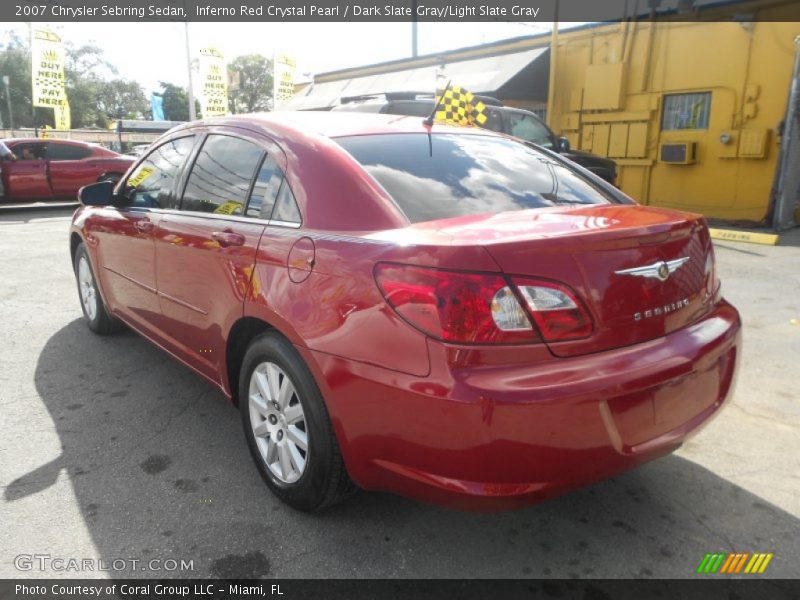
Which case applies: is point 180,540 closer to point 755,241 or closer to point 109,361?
point 109,361

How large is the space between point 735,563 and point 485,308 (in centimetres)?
133

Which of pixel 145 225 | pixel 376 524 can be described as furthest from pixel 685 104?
pixel 376 524

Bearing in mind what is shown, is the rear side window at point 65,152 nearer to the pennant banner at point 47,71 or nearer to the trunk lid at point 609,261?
the pennant banner at point 47,71

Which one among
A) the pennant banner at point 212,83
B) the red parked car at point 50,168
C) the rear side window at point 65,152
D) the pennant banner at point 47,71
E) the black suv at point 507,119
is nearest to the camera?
the black suv at point 507,119

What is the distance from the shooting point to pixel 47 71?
18.7m

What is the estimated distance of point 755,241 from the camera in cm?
885

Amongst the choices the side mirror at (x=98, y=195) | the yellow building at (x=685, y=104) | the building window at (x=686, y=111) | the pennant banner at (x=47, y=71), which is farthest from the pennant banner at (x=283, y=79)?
the side mirror at (x=98, y=195)

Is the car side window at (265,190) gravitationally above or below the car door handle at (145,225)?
above

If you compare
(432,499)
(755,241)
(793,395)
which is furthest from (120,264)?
(755,241)

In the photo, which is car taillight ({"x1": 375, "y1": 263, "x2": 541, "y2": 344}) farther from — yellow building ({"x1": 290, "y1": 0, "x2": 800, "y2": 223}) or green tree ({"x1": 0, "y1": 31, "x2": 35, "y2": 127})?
green tree ({"x1": 0, "y1": 31, "x2": 35, "y2": 127})

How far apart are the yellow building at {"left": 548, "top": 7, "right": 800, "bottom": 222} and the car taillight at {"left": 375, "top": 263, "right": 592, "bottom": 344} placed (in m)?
10.2

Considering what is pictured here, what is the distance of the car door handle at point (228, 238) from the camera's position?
2600 mm

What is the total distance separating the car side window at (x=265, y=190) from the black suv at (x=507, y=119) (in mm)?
6918

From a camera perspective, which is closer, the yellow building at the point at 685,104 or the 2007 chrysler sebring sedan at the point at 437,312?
the 2007 chrysler sebring sedan at the point at 437,312
